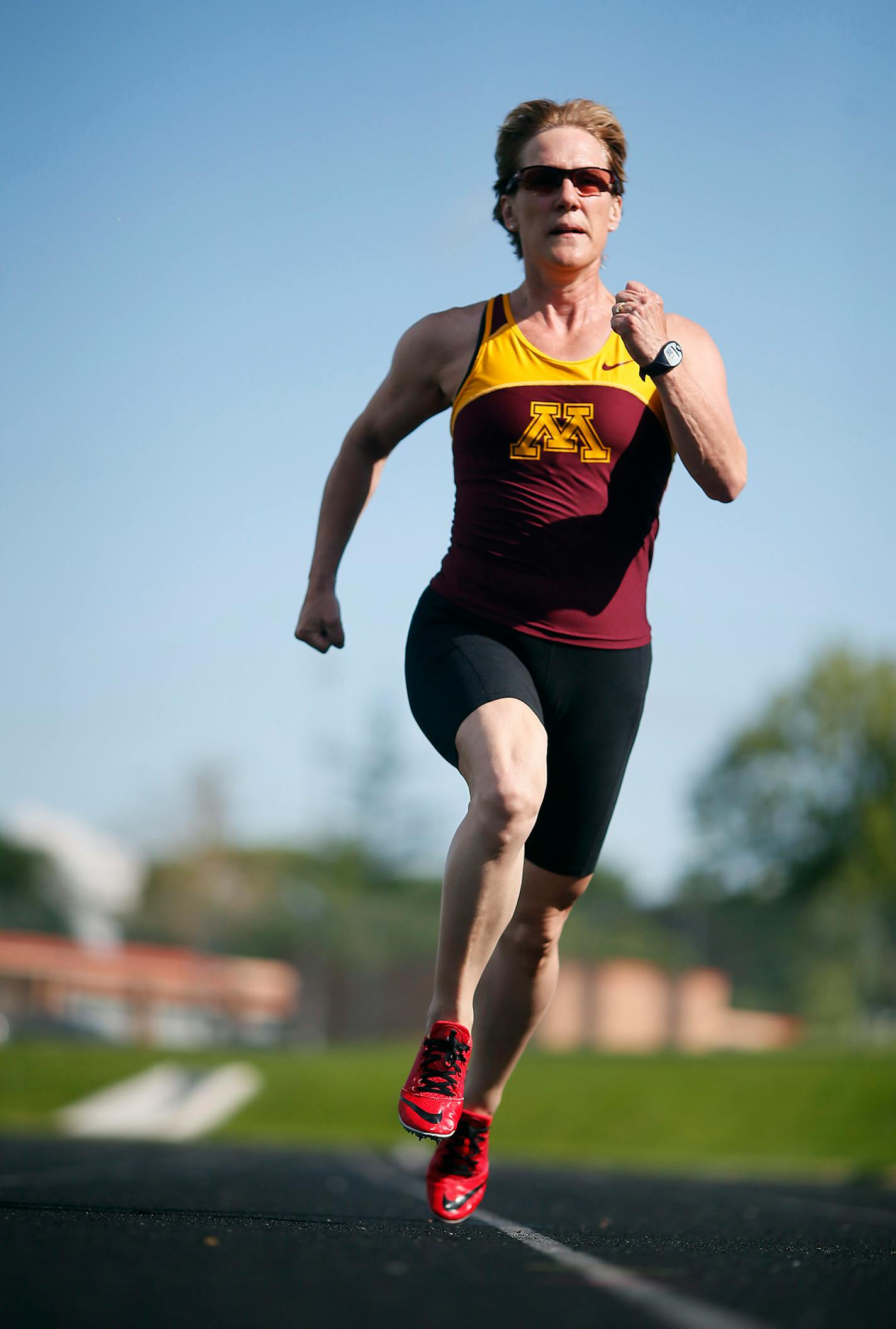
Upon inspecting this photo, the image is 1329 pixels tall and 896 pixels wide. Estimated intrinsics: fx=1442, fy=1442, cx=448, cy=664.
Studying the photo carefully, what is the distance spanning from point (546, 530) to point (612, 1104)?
2049 centimetres

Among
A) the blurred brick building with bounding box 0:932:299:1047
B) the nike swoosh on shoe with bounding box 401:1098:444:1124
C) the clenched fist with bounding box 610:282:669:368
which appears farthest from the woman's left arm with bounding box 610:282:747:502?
the blurred brick building with bounding box 0:932:299:1047

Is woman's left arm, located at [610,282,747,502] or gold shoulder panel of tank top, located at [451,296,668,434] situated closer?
woman's left arm, located at [610,282,747,502]

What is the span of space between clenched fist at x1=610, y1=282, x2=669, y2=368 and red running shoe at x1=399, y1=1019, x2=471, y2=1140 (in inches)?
56.2

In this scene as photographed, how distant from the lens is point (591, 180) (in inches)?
130

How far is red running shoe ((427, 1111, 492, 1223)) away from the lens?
294 cm

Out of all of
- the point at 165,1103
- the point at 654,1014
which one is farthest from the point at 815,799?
the point at 165,1103

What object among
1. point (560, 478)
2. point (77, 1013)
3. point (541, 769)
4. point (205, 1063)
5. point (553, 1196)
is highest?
point (560, 478)

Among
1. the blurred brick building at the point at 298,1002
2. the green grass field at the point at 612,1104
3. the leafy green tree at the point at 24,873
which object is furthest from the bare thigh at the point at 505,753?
the leafy green tree at the point at 24,873

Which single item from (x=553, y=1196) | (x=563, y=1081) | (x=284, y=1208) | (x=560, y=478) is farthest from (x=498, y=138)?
(x=563, y=1081)

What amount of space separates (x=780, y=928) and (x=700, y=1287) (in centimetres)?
2914

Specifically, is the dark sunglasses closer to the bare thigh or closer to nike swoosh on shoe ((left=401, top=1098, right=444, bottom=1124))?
the bare thigh

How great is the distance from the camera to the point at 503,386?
3.21 m

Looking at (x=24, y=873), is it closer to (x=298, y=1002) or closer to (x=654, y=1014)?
(x=298, y=1002)

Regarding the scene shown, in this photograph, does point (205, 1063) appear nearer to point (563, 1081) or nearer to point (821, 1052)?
point (563, 1081)
